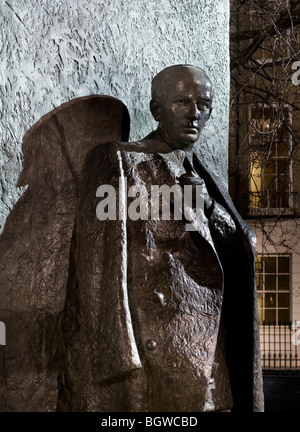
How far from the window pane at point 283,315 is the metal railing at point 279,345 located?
0.20 m

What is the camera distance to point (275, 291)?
51.6 feet

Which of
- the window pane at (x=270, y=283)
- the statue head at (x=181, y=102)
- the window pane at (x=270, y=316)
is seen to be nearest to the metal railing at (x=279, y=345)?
the window pane at (x=270, y=316)

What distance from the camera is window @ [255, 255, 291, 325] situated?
15.5m

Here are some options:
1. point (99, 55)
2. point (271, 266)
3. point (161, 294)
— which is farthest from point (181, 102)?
point (271, 266)

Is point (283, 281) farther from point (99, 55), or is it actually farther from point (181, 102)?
point (181, 102)

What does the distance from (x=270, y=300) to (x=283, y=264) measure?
903 mm

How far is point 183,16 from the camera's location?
317cm

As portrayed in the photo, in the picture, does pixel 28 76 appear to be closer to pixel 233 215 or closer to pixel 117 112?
pixel 117 112

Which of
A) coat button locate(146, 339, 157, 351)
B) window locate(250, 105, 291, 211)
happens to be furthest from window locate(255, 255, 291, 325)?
coat button locate(146, 339, 157, 351)

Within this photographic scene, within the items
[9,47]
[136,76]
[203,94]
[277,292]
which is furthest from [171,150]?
[277,292]

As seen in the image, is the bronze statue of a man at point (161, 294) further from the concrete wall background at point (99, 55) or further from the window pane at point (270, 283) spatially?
the window pane at point (270, 283)

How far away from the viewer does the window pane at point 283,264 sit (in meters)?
16.0

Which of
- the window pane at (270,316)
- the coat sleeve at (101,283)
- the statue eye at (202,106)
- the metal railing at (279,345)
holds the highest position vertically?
the statue eye at (202,106)

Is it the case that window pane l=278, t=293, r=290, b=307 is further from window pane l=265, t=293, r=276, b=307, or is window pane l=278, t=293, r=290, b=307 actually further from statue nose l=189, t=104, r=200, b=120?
statue nose l=189, t=104, r=200, b=120
